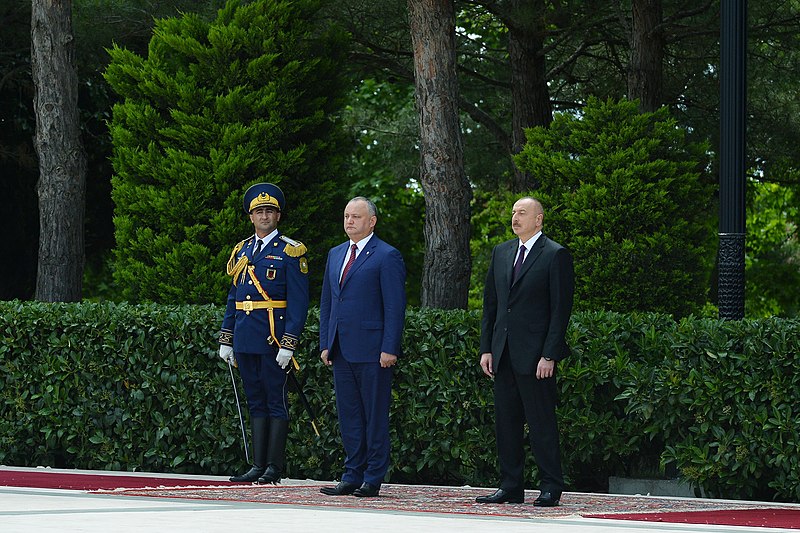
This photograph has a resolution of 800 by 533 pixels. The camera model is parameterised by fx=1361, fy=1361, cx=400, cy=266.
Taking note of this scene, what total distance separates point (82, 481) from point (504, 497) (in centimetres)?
332

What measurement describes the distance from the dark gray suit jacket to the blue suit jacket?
713 millimetres

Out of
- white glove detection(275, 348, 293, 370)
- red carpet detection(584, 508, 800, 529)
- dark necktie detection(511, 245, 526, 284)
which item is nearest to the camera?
red carpet detection(584, 508, 800, 529)

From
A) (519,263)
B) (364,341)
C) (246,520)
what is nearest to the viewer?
(246,520)

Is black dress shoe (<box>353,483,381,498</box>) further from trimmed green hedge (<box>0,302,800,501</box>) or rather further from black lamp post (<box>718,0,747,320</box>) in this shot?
black lamp post (<box>718,0,747,320</box>)

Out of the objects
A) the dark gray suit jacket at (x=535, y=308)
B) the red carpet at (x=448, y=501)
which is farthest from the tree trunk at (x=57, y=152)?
the dark gray suit jacket at (x=535, y=308)

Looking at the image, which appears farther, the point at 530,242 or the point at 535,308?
the point at 530,242

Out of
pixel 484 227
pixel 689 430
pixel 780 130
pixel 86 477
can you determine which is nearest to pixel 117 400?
pixel 86 477

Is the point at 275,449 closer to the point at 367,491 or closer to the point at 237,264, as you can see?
the point at 367,491

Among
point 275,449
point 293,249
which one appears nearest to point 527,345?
point 293,249

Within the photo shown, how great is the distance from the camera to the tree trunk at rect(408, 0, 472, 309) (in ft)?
43.0

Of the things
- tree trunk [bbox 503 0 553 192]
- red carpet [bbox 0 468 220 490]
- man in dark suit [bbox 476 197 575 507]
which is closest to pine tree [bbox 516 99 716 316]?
man in dark suit [bbox 476 197 575 507]

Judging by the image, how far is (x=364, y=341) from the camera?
915cm

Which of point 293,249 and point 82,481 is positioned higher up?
point 293,249

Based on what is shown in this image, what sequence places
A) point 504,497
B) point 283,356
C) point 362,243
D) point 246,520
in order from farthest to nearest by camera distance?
point 283,356 < point 362,243 < point 504,497 < point 246,520
